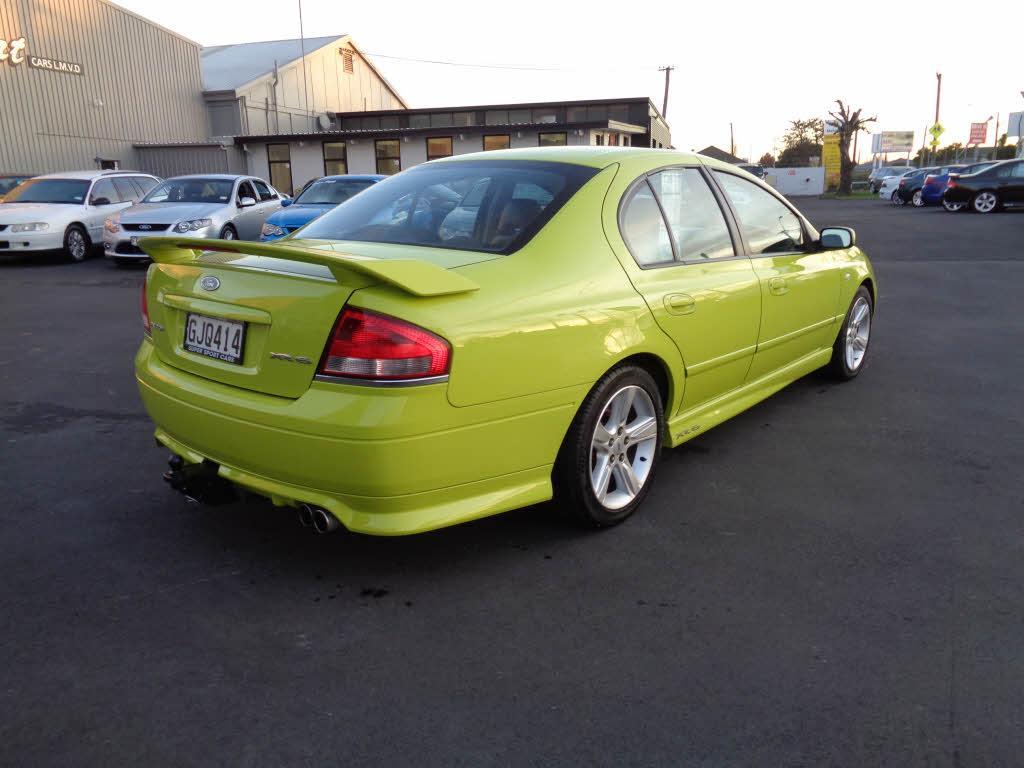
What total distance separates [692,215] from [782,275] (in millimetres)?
792

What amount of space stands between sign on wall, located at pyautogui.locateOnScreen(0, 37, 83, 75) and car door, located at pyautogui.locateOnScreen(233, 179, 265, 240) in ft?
46.3

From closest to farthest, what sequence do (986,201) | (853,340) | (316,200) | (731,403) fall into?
(731,403)
(853,340)
(316,200)
(986,201)

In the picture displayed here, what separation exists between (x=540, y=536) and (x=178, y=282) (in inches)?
68.4

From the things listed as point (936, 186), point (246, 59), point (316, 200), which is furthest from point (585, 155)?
point (246, 59)

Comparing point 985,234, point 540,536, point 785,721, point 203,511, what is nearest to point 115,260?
point 203,511

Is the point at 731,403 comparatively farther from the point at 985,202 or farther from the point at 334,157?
the point at 334,157

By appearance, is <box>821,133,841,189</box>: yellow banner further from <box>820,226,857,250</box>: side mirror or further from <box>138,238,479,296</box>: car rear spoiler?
<box>138,238,479,296</box>: car rear spoiler

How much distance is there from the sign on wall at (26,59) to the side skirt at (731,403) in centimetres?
2600

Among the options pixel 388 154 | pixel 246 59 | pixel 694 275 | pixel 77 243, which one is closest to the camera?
pixel 694 275

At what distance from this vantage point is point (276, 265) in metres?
2.92

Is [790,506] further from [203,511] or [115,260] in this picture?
[115,260]

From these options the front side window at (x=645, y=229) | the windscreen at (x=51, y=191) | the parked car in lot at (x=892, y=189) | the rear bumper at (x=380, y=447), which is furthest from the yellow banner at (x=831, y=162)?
the rear bumper at (x=380, y=447)

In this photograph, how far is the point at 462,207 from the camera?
11.6 feet

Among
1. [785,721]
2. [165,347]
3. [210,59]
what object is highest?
[210,59]
